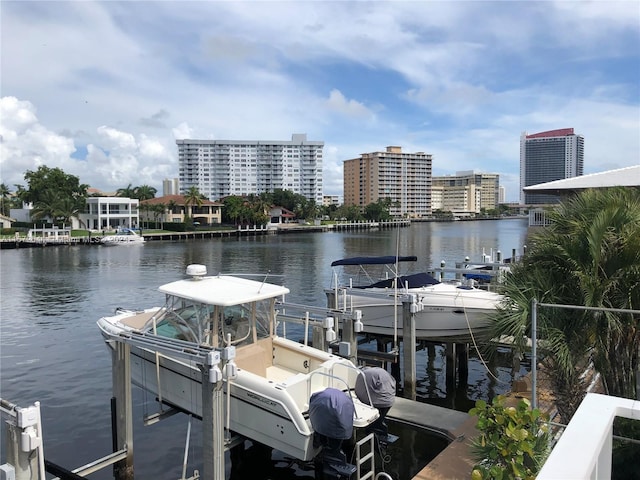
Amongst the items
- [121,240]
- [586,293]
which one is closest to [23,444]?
[586,293]

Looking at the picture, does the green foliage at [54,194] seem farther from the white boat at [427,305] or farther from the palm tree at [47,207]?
the white boat at [427,305]

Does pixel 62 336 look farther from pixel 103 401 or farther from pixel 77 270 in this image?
pixel 77 270

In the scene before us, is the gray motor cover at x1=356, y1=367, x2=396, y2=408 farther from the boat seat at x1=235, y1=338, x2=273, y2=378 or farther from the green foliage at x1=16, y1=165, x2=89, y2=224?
the green foliage at x1=16, y1=165, x2=89, y2=224

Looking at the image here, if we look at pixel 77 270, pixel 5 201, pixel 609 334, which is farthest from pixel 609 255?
pixel 5 201

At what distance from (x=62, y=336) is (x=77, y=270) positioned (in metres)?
27.5

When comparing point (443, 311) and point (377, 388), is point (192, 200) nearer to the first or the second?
point (443, 311)

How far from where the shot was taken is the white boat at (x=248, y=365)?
9383 mm

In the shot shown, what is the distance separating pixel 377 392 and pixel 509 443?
4.36m

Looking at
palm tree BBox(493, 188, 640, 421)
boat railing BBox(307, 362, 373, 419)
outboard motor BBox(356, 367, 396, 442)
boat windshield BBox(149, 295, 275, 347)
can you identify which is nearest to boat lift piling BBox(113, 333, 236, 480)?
boat windshield BBox(149, 295, 275, 347)

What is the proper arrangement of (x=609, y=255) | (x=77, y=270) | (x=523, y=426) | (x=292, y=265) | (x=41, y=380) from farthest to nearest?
1. (x=292, y=265)
2. (x=77, y=270)
3. (x=41, y=380)
4. (x=609, y=255)
5. (x=523, y=426)

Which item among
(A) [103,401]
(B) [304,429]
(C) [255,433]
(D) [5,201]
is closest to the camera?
(B) [304,429]

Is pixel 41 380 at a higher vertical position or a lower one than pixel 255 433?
lower

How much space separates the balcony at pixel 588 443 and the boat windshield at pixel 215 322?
8.49 meters

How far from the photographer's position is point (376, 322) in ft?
58.0
